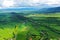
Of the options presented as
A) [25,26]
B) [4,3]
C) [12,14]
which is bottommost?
[25,26]

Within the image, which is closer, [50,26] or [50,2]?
[50,26]

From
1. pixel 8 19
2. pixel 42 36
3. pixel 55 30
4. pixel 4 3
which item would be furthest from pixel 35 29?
pixel 4 3

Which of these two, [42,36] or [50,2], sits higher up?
[50,2]

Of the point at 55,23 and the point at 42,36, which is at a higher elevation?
the point at 55,23

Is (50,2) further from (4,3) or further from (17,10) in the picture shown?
(4,3)

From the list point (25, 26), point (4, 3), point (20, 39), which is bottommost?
point (20, 39)

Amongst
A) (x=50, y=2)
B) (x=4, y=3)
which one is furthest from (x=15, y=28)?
(x=50, y=2)

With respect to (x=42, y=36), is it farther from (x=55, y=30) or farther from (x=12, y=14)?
(x=12, y=14)
